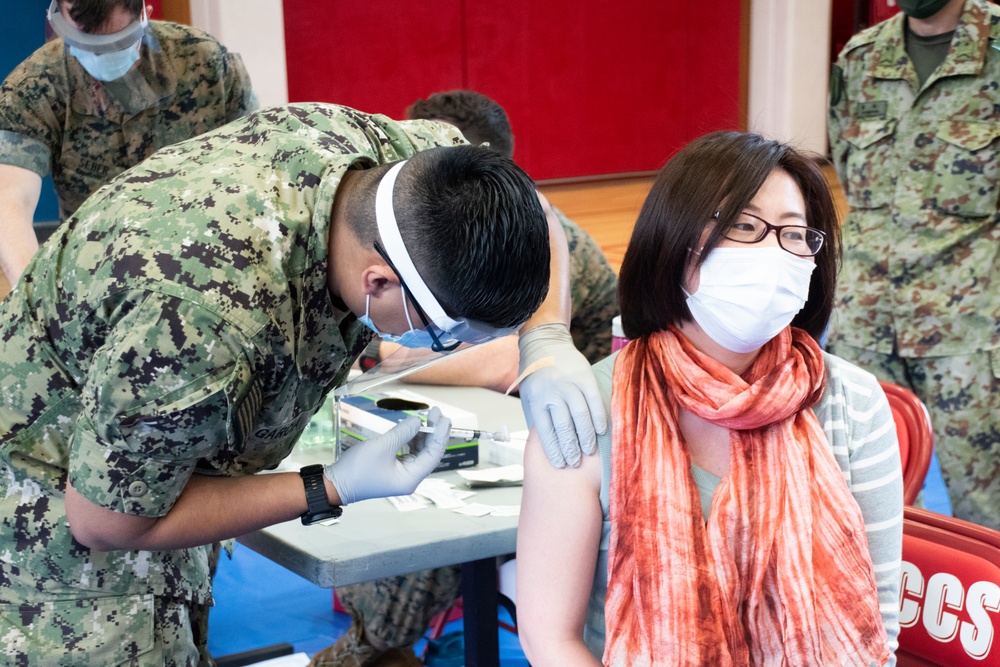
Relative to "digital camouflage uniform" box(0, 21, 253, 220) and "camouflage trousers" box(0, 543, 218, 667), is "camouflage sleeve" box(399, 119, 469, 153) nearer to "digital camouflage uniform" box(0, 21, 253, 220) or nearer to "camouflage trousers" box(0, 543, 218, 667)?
"camouflage trousers" box(0, 543, 218, 667)

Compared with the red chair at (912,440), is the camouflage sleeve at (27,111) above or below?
above

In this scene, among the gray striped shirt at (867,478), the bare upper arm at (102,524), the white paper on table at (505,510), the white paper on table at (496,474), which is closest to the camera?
the bare upper arm at (102,524)

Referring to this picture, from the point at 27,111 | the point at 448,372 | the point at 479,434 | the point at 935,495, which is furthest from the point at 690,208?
the point at 935,495

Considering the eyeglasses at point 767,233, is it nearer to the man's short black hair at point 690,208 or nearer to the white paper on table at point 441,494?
the man's short black hair at point 690,208

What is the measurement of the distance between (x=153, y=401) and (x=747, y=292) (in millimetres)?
816

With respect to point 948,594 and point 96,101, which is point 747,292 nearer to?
point 948,594

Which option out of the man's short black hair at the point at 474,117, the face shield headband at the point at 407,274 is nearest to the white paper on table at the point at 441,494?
the face shield headband at the point at 407,274

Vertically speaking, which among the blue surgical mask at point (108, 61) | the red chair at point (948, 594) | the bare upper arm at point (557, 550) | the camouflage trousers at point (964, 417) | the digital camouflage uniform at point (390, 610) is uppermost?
the blue surgical mask at point (108, 61)

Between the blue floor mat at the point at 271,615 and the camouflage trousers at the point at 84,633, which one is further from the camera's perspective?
the blue floor mat at the point at 271,615

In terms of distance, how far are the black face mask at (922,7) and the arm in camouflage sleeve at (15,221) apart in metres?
2.27

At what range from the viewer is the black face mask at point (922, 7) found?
282 centimetres

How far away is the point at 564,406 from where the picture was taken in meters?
1.50

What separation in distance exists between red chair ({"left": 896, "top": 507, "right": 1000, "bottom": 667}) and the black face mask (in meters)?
1.62

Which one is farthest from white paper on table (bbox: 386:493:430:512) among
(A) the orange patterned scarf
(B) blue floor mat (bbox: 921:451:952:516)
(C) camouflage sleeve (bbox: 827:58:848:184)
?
(B) blue floor mat (bbox: 921:451:952:516)
